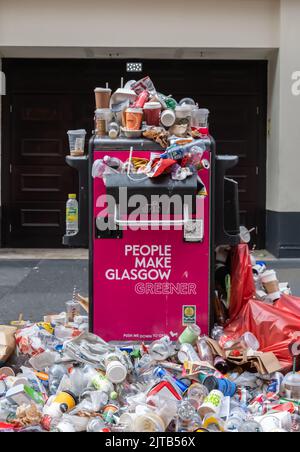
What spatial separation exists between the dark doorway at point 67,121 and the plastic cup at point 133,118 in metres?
5.34

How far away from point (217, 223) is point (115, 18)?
5205 mm

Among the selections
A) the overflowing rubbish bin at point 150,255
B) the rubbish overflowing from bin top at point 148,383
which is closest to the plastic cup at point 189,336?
the rubbish overflowing from bin top at point 148,383

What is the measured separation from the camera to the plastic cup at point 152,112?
4.01 m

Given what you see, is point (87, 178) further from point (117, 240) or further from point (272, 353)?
Result: point (272, 353)

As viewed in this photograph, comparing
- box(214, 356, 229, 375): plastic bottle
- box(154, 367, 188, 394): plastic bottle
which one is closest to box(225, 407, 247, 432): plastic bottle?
box(154, 367, 188, 394): plastic bottle

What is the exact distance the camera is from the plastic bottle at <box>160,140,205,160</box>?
3797mm

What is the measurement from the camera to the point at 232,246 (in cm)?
447

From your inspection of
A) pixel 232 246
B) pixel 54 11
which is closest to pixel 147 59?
pixel 54 11

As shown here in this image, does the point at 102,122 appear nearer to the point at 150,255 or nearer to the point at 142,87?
the point at 142,87

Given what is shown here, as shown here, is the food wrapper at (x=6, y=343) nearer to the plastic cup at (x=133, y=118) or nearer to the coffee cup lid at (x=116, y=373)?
the coffee cup lid at (x=116, y=373)

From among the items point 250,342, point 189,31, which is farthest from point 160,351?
point 189,31

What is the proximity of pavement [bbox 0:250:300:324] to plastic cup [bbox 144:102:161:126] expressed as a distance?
2266 millimetres

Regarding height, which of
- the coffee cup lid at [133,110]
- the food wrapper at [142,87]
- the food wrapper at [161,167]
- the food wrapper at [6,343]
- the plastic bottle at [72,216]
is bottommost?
the food wrapper at [6,343]

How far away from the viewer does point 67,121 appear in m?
9.28
